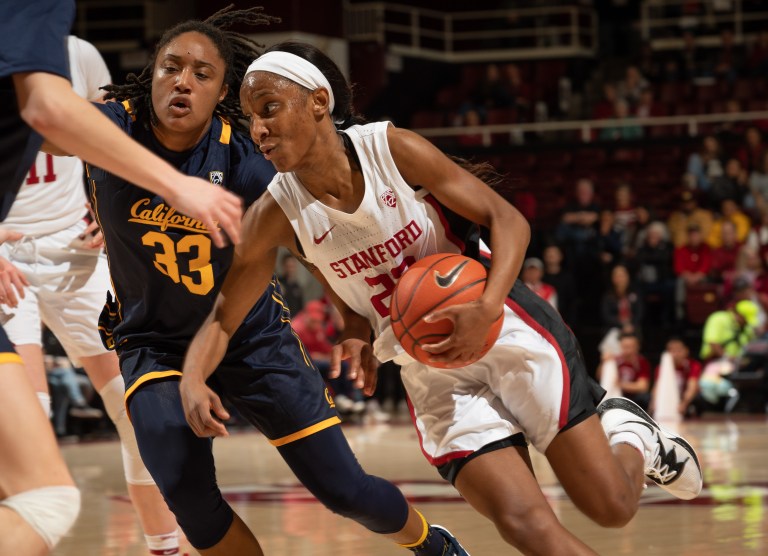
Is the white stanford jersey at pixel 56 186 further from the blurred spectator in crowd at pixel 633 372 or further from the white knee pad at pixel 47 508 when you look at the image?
the blurred spectator in crowd at pixel 633 372

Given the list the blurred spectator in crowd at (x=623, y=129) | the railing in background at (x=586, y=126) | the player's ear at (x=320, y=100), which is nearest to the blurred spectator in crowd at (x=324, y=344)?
the railing in background at (x=586, y=126)

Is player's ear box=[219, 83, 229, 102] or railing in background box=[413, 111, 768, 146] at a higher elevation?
player's ear box=[219, 83, 229, 102]

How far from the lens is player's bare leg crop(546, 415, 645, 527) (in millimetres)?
3738

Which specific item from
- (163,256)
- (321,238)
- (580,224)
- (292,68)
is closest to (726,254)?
(580,224)

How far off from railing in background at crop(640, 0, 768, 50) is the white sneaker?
16.4 meters

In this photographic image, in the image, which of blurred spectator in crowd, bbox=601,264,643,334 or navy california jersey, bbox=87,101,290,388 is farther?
blurred spectator in crowd, bbox=601,264,643,334

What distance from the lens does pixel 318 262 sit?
386 cm

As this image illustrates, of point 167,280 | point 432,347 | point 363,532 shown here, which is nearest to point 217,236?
point 432,347

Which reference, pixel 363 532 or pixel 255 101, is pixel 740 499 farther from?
pixel 255 101

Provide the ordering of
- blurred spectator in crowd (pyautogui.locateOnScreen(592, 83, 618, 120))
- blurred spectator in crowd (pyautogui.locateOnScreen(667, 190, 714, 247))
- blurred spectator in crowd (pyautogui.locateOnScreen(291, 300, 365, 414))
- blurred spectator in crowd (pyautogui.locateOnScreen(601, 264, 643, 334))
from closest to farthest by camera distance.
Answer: blurred spectator in crowd (pyautogui.locateOnScreen(291, 300, 365, 414)) < blurred spectator in crowd (pyautogui.locateOnScreen(601, 264, 643, 334)) < blurred spectator in crowd (pyautogui.locateOnScreen(667, 190, 714, 247)) < blurred spectator in crowd (pyautogui.locateOnScreen(592, 83, 618, 120))

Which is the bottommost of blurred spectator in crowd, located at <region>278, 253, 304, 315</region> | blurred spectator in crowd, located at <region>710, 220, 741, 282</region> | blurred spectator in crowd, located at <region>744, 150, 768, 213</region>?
blurred spectator in crowd, located at <region>278, 253, 304, 315</region>

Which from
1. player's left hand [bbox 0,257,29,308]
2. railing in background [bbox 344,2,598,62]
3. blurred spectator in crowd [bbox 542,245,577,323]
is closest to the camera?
player's left hand [bbox 0,257,29,308]

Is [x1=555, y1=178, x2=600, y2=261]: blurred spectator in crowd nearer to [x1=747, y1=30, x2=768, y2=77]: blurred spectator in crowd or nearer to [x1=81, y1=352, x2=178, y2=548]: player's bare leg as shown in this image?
[x1=747, y1=30, x2=768, y2=77]: blurred spectator in crowd

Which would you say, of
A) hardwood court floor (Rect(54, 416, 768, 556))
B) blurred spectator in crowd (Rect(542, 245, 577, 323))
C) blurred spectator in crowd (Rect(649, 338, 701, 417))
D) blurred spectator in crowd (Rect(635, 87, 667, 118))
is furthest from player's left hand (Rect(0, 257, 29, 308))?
blurred spectator in crowd (Rect(635, 87, 667, 118))
